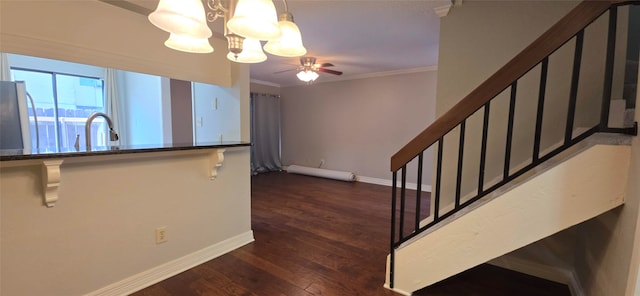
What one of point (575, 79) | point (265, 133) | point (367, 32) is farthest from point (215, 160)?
point (265, 133)

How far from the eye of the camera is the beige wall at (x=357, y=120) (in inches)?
183

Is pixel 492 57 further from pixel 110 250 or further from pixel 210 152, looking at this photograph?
pixel 110 250

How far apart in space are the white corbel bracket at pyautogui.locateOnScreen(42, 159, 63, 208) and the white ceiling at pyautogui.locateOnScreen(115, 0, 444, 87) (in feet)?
4.01

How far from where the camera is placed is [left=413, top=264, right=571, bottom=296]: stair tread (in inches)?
72.9

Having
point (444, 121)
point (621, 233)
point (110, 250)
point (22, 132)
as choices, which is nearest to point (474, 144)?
point (444, 121)

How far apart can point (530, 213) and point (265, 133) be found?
543 centimetres

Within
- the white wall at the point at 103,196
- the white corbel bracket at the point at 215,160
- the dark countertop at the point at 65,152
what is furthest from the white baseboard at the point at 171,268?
the dark countertop at the point at 65,152

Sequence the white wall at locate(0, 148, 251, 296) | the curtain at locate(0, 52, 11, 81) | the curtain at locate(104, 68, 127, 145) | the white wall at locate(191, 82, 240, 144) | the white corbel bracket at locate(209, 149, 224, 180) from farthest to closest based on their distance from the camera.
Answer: the curtain at locate(104, 68, 127, 145) → the curtain at locate(0, 52, 11, 81) → the white wall at locate(191, 82, 240, 144) → the white corbel bracket at locate(209, 149, 224, 180) → the white wall at locate(0, 148, 251, 296)

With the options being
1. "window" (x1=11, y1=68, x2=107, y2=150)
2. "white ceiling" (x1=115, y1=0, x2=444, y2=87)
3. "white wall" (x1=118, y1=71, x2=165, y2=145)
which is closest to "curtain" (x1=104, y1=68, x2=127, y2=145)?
"white wall" (x1=118, y1=71, x2=165, y2=145)

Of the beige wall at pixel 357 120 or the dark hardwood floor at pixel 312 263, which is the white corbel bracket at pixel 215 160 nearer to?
the dark hardwood floor at pixel 312 263

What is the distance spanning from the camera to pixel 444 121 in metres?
1.50

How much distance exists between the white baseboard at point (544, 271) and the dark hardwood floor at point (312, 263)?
9 cm

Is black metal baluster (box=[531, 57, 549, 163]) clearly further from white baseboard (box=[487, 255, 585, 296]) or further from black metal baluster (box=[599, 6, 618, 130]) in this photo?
white baseboard (box=[487, 255, 585, 296])

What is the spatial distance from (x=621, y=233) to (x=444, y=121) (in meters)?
A: 0.91
